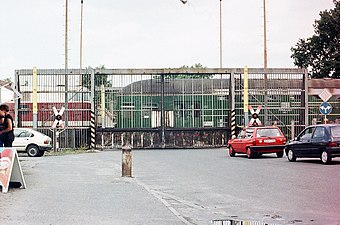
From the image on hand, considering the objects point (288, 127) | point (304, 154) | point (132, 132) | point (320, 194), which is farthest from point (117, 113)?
point (320, 194)

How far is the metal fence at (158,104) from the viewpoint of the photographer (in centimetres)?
3988

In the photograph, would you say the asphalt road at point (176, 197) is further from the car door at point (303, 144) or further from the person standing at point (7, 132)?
the car door at point (303, 144)

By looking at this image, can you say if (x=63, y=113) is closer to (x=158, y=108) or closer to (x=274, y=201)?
(x=158, y=108)

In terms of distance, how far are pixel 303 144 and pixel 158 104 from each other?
18.5 metres

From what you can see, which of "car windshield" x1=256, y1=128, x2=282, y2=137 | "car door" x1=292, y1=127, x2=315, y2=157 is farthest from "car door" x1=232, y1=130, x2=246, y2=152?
"car door" x1=292, y1=127, x2=315, y2=157

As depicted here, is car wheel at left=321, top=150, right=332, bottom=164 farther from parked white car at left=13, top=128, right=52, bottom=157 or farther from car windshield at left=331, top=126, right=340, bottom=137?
parked white car at left=13, top=128, right=52, bottom=157

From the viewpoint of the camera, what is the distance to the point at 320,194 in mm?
13727

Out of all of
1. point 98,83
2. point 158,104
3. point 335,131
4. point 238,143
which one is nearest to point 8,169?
point 335,131

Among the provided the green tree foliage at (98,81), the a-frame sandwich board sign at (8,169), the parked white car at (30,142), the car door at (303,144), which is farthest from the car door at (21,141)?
the a-frame sandwich board sign at (8,169)

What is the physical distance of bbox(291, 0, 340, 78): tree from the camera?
2413 inches

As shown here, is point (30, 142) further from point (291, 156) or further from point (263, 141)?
point (291, 156)

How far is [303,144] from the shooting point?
78.6 feet

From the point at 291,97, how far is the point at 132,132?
34.8ft

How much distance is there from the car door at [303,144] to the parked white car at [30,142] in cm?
1329
